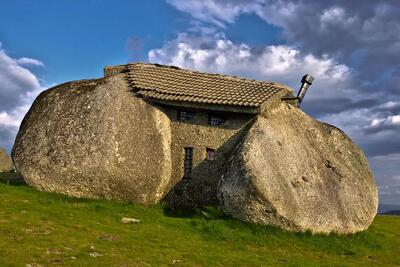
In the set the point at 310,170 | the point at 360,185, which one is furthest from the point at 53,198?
the point at 360,185

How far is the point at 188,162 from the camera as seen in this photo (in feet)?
88.4

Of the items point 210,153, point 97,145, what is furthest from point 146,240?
point 210,153

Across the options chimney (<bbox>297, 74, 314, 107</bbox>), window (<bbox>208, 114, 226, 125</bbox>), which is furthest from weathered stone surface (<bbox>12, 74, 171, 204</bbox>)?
chimney (<bbox>297, 74, 314, 107</bbox>)

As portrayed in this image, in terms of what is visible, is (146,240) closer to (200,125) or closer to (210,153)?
(210,153)

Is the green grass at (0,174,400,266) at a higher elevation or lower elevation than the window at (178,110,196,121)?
lower

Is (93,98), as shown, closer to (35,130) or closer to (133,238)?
(35,130)

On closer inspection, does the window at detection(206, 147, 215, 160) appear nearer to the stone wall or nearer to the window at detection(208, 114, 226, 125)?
the stone wall

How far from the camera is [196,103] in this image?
86.9 ft

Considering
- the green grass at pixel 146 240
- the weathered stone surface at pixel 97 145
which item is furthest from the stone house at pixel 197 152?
the green grass at pixel 146 240

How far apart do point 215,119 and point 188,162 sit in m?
3.08

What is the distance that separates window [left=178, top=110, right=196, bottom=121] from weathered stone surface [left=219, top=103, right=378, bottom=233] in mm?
4321

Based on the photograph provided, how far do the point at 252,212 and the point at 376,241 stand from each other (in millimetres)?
7637

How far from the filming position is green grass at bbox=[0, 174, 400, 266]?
51.8ft

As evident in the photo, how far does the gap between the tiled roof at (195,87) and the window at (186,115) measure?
1113 millimetres
